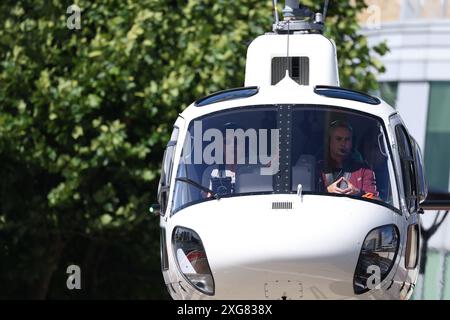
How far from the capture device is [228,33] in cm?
1925

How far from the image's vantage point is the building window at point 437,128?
2812cm

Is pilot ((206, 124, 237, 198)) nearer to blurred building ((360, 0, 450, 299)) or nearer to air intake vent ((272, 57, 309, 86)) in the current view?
air intake vent ((272, 57, 309, 86))

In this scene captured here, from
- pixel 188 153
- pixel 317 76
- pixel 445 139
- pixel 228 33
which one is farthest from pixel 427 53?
pixel 188 153

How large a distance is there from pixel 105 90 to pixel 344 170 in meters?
7.83

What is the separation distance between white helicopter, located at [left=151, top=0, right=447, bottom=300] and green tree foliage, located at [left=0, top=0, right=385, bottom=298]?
651cm

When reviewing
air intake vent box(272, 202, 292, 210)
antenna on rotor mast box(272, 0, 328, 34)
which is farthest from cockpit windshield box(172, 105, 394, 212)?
antenna on rotor mast box(272, 0, 328, 34)

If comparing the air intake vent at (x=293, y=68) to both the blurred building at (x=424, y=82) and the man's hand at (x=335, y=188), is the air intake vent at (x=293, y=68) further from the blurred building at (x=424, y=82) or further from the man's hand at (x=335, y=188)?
the blurred building at (x=424, y=82)

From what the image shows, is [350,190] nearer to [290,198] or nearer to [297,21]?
[290,198]

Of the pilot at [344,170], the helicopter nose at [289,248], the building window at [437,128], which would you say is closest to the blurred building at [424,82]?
the building window at [437,128]

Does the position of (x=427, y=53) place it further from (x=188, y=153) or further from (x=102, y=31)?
(x=188, y=153)

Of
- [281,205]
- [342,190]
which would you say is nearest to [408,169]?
[342,190]

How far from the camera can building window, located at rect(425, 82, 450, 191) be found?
28.1 meters

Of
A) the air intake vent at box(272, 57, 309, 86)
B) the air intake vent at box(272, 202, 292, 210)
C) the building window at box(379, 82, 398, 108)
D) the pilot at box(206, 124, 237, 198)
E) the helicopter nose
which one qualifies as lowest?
the helicopter nose

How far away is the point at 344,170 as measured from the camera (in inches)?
457
